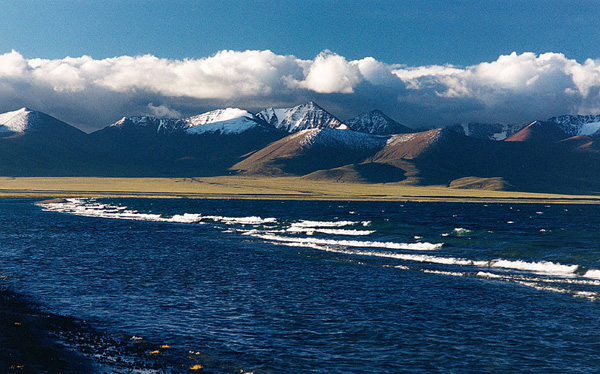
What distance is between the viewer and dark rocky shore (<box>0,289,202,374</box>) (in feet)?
65.6

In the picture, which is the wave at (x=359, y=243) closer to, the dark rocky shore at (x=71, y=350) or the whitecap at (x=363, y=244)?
the whitecap at (x=363, y=244)

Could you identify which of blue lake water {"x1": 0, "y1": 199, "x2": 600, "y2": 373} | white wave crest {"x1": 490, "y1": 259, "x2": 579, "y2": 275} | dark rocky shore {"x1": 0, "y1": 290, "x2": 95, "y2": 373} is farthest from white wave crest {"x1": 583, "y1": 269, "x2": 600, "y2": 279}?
dark rocky shore {"x1": 0, "y1": 290, "x2": 95, "y2": 373}

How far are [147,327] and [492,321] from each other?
1828 cm

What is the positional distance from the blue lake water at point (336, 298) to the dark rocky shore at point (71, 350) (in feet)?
3.41

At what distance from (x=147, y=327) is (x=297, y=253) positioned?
3194 cm

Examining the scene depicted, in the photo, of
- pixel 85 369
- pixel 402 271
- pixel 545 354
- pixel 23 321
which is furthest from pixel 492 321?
pixel 23 321

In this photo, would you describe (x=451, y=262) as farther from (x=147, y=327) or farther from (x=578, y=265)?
(x=147, y=327)

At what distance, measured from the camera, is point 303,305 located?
3228 cm

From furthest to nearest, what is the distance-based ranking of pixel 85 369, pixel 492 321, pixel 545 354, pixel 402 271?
pixel 402 271
pixel 492 321
pixel 545 354
pixel 85 369

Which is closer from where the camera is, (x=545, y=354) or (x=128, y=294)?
(x=545, y=354)

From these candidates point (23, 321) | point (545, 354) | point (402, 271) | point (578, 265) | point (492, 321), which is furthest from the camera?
point (578, 265)

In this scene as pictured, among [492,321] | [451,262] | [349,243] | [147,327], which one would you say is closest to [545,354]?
[492,321]

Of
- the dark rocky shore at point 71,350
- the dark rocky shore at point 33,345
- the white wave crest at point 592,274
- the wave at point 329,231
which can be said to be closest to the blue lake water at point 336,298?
the white wave crest at point 592,274

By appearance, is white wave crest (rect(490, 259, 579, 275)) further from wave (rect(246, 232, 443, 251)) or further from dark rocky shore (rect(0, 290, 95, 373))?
dark rocky shore (rect(0, 290, 95, 373))
